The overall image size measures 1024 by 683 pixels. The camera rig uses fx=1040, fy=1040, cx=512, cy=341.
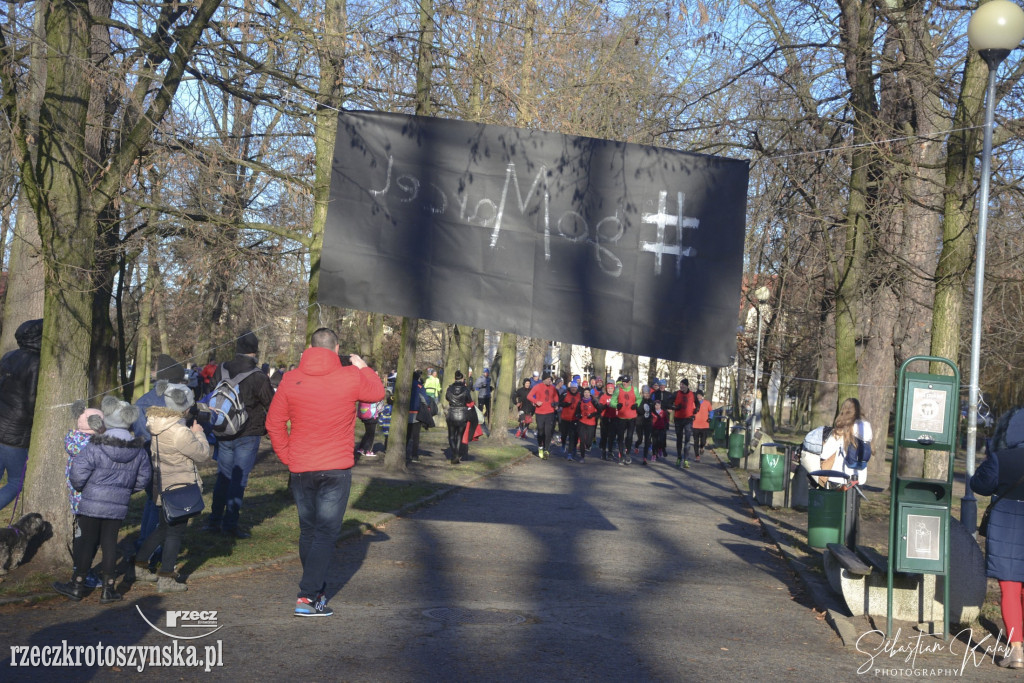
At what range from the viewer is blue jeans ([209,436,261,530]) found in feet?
35.0

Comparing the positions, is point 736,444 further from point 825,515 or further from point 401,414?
point 825,515

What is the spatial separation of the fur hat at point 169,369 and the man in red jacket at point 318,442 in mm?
5616

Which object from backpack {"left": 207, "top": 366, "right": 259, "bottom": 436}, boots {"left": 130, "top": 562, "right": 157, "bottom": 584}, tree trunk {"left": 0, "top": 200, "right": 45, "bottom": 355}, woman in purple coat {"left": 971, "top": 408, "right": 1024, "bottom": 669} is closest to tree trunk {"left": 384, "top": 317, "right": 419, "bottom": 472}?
→ tree trunk {"left": 0, "top": 200, "right": 45, "bottom": 355}

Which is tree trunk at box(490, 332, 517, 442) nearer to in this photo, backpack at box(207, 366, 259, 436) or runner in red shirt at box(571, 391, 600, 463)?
runner in red shirt at box(571, 391, 600, 463)

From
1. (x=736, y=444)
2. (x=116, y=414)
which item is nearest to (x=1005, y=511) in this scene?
(x=116, y=414)

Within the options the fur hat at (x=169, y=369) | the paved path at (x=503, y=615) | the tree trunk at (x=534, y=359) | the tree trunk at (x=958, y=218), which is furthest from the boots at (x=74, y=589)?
the tree trunk at (x=534, y=359)

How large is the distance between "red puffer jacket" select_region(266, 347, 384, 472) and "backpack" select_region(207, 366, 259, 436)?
8.42ft

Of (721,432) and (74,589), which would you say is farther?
(721,432)

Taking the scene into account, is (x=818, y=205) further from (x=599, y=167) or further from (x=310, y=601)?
(x=310, y=601)

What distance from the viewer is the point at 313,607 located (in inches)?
299

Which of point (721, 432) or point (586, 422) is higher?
point (586, 422)

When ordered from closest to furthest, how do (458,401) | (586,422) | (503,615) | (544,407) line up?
1. (503,615)
2. (458,401)
3. (544,407)
4. (586,422)

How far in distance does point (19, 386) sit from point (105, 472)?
6.88ft

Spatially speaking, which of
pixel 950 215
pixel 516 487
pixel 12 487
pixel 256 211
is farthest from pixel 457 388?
pixel 12 487
